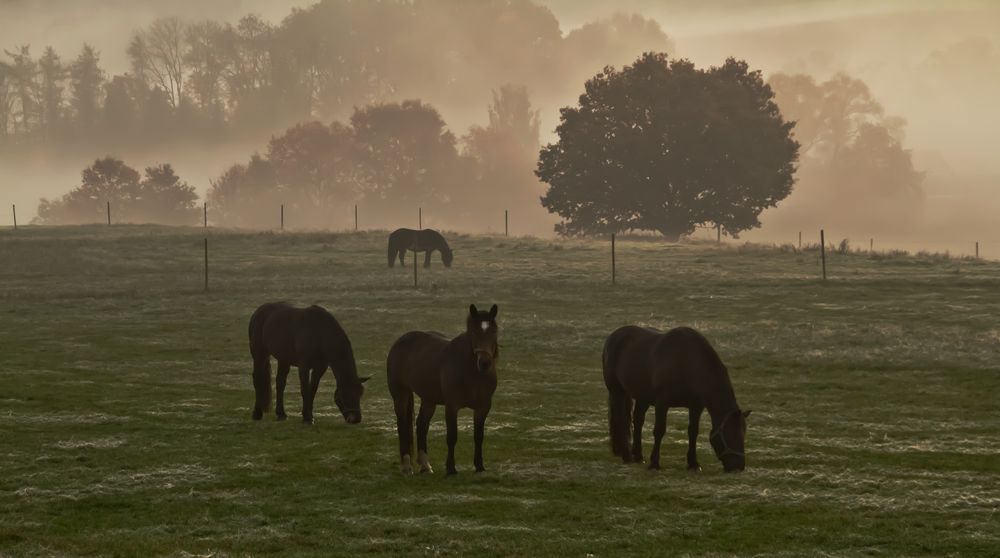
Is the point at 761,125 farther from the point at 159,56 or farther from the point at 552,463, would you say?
the point at 159,56

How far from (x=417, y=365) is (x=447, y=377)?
816 millimetres

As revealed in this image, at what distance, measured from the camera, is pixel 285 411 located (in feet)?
77.5

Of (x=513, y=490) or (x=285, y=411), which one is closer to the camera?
(x=513, y=490)

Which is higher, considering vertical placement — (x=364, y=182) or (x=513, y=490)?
(x=364, y=182)

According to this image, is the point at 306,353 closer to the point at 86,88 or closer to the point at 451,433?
the point at 451,433

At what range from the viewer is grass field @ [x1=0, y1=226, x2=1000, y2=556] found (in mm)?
14039

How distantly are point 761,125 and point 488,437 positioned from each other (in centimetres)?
7294

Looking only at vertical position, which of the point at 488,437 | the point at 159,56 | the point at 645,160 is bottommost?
the point at 488,437

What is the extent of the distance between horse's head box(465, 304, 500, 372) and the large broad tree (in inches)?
2926

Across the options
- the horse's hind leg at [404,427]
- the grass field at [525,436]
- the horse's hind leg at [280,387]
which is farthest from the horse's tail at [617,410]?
the horse's hind leg at [280,387]

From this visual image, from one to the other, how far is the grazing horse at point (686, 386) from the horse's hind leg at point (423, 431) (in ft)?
9.86

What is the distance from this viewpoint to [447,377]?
16500 mm

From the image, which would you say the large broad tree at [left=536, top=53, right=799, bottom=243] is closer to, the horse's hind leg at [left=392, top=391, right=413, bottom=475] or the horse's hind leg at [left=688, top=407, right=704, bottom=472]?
the horse's hind leg at [left=688, top=407, right=704, bottom=472]

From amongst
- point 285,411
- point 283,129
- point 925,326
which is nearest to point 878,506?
point 285,411
